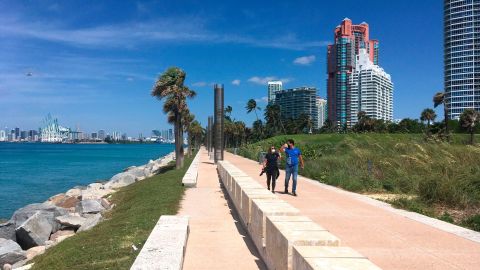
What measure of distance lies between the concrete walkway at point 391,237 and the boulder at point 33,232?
24.8 feet

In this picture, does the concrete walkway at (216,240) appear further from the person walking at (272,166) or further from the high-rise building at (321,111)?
the high-rise building at (321,111)

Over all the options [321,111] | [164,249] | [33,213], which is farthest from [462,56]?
[164,249]

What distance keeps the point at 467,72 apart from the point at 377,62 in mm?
63296

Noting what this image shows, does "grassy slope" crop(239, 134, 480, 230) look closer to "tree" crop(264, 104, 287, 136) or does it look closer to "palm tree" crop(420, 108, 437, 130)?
"palm tree" crop(420, 108, 437, 130)

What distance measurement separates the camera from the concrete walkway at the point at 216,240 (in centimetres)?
646

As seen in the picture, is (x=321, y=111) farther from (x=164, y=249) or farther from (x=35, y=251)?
(x=164, y=249)

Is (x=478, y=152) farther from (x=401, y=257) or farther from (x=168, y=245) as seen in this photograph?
(x=168, y=245)

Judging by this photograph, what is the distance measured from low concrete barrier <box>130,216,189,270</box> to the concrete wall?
1147mm

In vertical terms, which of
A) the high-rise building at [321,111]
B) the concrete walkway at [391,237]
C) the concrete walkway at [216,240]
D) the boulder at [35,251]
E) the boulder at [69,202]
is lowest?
the boulder at [69,202]

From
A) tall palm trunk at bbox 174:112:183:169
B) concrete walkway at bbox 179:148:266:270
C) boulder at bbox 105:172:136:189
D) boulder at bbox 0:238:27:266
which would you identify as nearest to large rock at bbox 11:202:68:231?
boulder at bbox 0:238:27:266

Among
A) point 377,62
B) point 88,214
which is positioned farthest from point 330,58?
point 88,214

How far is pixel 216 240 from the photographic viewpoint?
8.02 meters

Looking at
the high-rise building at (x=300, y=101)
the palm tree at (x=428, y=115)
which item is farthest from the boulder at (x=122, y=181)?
the high-rise building at (x=300, y=101)

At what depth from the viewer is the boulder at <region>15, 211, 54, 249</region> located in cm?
1362
